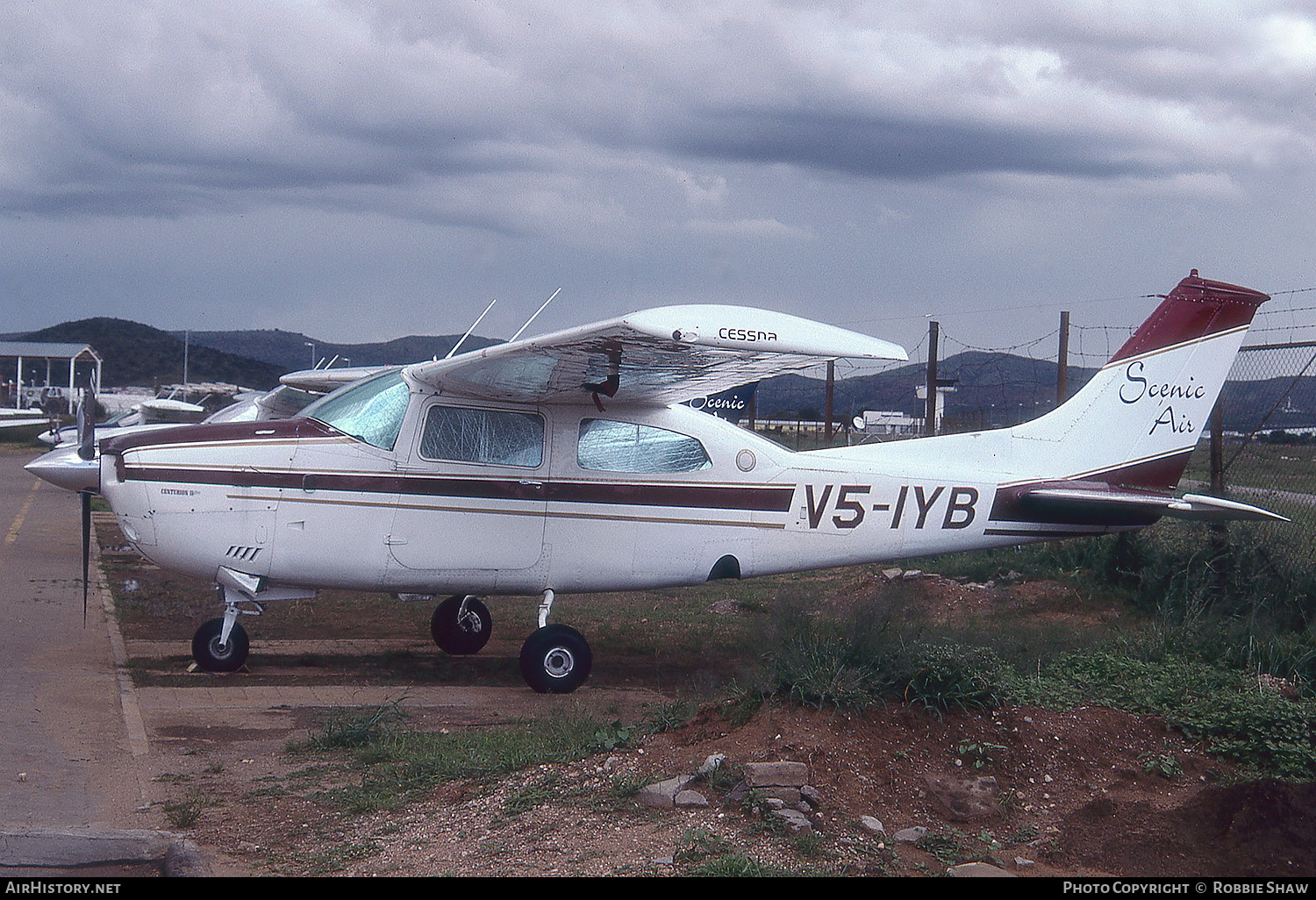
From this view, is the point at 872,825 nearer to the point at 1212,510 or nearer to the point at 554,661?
the point at 554,661

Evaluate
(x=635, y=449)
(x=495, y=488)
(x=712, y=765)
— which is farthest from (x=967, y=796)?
(x=495, y=488)

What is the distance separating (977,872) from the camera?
387 centimetres

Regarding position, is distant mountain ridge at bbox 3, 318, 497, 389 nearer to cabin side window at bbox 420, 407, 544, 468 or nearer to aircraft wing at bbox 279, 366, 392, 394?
aircraft wing at bbox 279, 366, 392, 394

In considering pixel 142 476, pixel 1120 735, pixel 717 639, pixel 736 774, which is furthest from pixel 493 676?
pixel 1120 735

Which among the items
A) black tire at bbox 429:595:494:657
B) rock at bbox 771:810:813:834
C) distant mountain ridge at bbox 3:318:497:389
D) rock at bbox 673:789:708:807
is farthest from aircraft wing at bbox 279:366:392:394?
distant mountain ridge at bbox 3:318:497:389

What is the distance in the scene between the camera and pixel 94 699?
285 inches

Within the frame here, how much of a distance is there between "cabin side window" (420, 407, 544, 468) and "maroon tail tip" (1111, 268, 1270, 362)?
509cm

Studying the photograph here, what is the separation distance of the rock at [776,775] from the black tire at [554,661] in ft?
11.4

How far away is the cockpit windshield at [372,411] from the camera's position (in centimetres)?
796

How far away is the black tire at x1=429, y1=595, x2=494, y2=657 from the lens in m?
9.33

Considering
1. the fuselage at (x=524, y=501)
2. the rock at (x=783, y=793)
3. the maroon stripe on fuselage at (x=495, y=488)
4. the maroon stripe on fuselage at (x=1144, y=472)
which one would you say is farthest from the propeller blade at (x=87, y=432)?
the maroon stripe on fuselage at (x=1144, y=472)

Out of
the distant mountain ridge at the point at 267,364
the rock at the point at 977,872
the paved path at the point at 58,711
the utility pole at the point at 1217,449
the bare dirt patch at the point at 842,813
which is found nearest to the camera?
the rock at the point at 977,872

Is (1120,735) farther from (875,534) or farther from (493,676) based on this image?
(493,676)

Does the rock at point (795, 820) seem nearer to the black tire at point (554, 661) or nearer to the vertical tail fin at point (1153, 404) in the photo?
the black tire at point (554, 661)
